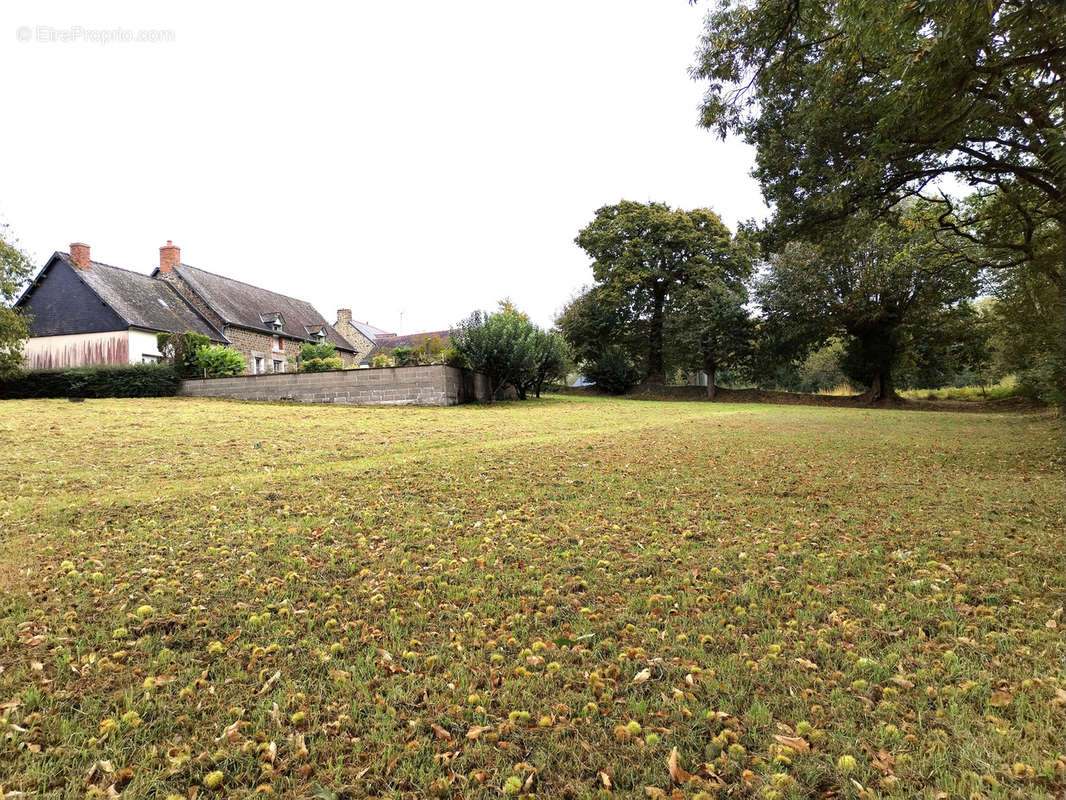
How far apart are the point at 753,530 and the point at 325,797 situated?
407 centimetres

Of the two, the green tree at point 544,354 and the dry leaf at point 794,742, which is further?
the green tree at point 544,354

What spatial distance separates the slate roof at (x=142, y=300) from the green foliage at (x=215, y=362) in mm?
5833

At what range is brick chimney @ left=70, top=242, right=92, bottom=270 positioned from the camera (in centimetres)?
2661

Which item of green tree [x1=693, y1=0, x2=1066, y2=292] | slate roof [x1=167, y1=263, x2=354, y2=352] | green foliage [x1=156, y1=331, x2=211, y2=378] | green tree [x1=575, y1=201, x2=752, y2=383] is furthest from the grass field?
slate roof [x1=167, y1=263, x2=354, y2=352]

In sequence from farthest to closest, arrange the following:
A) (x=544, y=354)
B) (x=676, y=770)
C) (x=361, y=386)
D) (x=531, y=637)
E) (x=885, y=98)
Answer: (x=544, y=354) < (x=361, y=386) < (x=885, y=98) < (x=531, y=637) < (x=676, y=770)

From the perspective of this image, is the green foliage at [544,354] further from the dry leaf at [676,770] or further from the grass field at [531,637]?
the dry leaf at [676,770]

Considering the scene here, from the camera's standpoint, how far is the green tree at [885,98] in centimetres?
445

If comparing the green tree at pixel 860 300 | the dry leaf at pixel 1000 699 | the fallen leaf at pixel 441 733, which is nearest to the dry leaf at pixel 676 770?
the fallen leaf at pixel 441 733

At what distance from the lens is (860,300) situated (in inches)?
953

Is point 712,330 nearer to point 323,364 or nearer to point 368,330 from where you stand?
point 323,364

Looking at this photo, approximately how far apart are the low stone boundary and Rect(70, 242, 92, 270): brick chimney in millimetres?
14178

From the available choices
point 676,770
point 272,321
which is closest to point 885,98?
point 676,770

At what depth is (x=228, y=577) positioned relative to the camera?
3848mm

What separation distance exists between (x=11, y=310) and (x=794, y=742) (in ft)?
102
